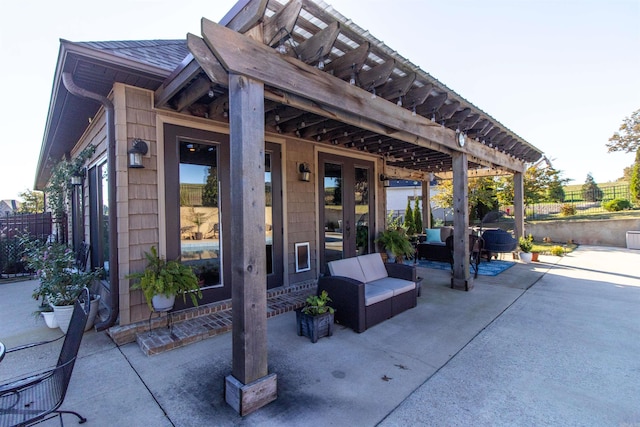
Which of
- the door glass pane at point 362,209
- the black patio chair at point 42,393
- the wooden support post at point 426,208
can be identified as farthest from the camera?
the wooden support post at point 426,208

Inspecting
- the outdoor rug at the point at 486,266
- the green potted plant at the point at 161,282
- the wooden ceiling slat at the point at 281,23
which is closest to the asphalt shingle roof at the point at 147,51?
the wooden ceiling slat at the point at 281,23

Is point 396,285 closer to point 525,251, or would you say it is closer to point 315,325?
point 315,325

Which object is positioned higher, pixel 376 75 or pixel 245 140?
pixel 376 75

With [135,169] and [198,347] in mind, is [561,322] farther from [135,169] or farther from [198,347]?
[135,169]

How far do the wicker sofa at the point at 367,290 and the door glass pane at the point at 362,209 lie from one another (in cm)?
197

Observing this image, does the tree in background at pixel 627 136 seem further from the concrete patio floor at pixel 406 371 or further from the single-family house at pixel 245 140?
the concrete patio floor at pixel 406 371

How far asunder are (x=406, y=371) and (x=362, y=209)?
14.4ft

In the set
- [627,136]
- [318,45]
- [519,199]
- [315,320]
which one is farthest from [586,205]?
[318,45]

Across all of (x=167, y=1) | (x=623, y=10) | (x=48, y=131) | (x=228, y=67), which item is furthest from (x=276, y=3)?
(x=623, y=10)

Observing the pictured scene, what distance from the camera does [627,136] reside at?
53.9ft

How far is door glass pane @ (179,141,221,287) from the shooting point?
3.91 meters

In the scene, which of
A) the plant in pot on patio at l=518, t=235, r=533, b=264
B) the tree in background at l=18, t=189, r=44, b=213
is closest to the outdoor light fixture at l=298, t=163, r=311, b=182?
the plant in pot on patio at l=518, t=235, r=533, b=264

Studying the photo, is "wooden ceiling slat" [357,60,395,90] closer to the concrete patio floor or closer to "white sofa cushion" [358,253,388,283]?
"white sofa cushion" [358,253,388,283]

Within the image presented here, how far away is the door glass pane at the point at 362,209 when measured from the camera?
662 centimetres
